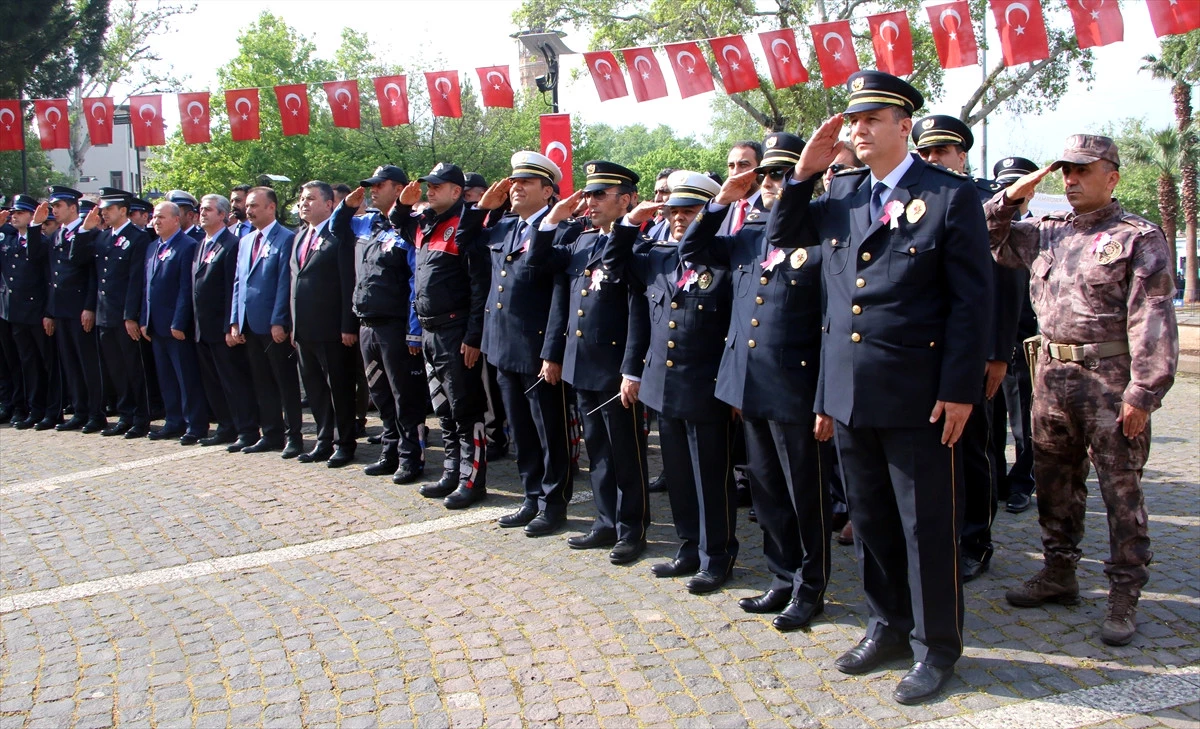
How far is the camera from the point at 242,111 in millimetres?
13875

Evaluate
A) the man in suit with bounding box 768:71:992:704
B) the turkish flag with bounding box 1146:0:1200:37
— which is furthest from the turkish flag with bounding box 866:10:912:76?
the man in suit with bounding box 768:71:992:704

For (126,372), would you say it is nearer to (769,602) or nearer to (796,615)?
(769,602)

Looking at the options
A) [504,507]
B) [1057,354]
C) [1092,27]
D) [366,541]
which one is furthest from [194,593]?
[1092,27]

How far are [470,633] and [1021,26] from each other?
8.66 metres

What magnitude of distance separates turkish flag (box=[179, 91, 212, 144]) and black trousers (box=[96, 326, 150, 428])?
15.1 ft

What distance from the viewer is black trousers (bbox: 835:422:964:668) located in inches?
148

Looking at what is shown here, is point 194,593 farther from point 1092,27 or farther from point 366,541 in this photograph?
point 1092,27

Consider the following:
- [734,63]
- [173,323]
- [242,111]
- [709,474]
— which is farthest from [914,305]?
[242,111]

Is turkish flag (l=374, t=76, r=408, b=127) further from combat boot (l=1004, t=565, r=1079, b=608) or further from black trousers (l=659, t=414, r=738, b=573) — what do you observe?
combat boot (l=1004, t=565, r=1079, b=608)

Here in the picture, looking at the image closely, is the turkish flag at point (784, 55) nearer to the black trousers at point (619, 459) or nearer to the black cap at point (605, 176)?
the black cap at point (605, 176)

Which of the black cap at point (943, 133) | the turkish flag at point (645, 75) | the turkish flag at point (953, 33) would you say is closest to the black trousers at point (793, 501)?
the black cap at point (943, 133)

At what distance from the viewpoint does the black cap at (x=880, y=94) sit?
3.70 meters

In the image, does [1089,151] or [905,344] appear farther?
[1089,151]

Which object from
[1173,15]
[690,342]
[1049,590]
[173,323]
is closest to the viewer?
[1049,590]
